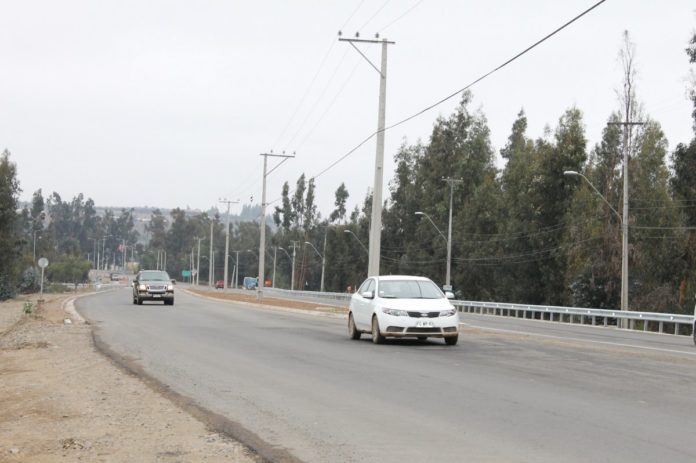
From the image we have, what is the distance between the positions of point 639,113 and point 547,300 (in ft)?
71.2

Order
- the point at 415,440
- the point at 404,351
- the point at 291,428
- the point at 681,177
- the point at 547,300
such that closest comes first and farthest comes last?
the point at 415,440 → the point at 291,428 → the point at 404,351 → the point at 681,177 → the point at 547,300

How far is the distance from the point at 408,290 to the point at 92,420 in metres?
12.6

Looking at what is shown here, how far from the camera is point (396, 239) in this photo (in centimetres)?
12112

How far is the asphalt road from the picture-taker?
8.59 m

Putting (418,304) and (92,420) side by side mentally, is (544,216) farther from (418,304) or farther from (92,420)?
(92,420)

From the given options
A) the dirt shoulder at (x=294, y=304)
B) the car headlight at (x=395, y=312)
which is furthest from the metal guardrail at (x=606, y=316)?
the car headlight at (x=395, y=312)

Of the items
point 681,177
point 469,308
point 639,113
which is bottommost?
point 469,308

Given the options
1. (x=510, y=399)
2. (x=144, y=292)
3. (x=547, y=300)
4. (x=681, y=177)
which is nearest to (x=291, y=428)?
(x=510, y=399)

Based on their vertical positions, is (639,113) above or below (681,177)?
above

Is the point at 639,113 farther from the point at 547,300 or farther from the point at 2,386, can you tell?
the point at 2,386

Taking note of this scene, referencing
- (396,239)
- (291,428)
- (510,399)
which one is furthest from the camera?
(396,239)

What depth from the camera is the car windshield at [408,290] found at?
21.8 m

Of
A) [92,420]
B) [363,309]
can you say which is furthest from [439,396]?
[363,309]

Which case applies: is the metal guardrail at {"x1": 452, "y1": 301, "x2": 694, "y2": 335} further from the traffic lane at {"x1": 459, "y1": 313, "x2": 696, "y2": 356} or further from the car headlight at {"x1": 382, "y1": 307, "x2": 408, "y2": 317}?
the car headlight at {"x1": 382, "y1": 307, "x2": 408, "y2": 317}
